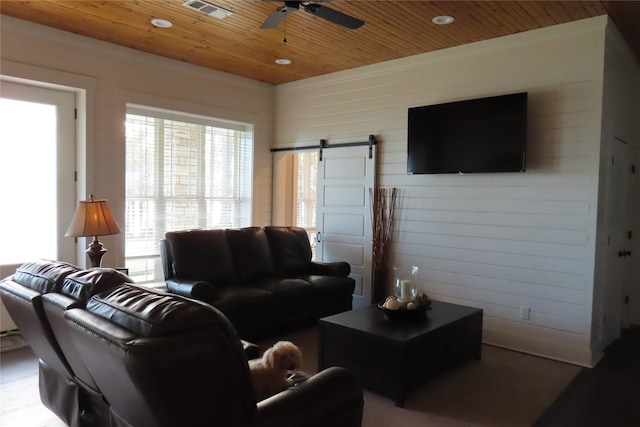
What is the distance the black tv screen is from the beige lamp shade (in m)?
2.99

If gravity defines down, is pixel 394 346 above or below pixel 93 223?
below

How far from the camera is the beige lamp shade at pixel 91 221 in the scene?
374cm

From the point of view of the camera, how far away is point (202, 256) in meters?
4.48

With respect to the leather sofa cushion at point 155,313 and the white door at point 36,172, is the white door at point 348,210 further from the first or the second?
the leather sofa cushion at point 155,313

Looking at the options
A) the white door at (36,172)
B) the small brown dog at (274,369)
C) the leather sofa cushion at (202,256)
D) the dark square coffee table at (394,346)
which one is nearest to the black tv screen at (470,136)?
the dark square coffee table at (394,346)

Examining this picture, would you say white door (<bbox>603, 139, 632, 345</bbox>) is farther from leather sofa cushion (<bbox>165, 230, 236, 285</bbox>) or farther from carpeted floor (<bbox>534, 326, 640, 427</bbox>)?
leather sofa cushion (<bbox>165, 230, 236, 285</bbox>)

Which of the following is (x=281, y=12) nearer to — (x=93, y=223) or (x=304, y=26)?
(x=304, y=26)

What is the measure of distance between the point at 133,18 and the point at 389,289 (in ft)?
12.2

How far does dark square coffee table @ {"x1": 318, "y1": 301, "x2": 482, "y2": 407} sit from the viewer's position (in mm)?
3000

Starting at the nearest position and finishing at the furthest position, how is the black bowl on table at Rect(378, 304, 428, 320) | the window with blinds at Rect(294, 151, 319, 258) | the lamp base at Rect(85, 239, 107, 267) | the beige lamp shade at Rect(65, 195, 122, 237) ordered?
1. the black bowl on table at Rect(378, 304, 428, 320)
2. the beige lamp shade at Rect(65, 195, 122, 237)
3. the lamp base at Rect(85, 239, 107, 267)
4. the window with blinds at Rect(294, 151, 319, 258)

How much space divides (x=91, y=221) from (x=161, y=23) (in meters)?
1.85

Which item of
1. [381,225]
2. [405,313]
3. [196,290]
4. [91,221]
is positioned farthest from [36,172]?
[405,313]

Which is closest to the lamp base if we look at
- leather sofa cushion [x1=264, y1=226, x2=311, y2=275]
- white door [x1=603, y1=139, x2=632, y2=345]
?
leather sofa cushion [x1=264, y1=226, x2=311, y2=275]

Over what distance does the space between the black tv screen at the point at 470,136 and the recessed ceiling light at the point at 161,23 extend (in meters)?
2.51
